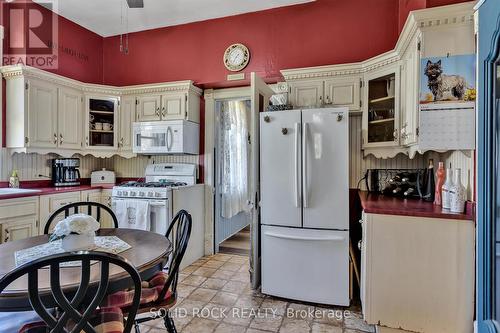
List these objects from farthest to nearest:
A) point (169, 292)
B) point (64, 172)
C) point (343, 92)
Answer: point (64, 172), point (343, 92), point (169, 292)

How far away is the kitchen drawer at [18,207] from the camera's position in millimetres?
2611

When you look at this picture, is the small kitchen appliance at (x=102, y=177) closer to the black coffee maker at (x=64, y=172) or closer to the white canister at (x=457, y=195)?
the black coffee maker at (x=64, y=172)

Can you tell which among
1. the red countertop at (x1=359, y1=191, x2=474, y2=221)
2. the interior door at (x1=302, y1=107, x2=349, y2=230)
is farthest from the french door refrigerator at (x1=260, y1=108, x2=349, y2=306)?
the red countertop at (x1=359, y1=191, x2=474, y2=221)

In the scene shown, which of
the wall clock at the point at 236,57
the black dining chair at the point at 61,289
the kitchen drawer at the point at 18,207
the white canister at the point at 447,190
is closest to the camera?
the black dining chair at the point at 61,289

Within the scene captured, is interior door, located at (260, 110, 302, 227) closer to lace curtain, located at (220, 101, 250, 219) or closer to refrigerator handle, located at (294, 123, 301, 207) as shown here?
refrigerator handle, located at (294, 123, 301, 207)

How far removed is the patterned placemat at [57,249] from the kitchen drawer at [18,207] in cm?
148

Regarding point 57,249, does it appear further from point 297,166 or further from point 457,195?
point 457,195

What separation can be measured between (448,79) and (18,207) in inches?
151

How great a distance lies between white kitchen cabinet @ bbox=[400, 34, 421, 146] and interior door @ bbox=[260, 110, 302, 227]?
0.87 m

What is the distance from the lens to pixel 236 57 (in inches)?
141

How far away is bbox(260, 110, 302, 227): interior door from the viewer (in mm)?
2534

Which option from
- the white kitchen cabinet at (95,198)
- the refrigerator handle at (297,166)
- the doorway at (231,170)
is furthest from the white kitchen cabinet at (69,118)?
the refrigerator handle at (297,166)
